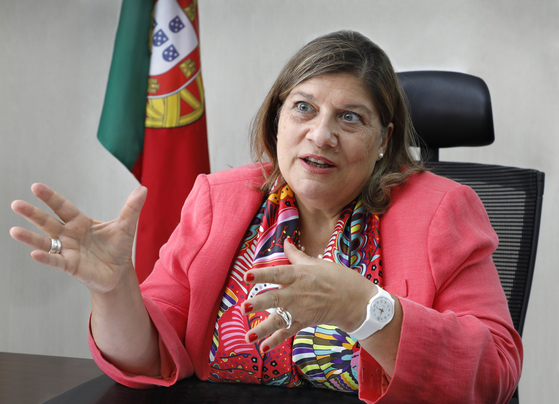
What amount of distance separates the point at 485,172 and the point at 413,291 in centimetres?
59

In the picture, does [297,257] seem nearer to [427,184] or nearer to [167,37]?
[427,184]

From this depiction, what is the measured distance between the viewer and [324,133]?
1.05 metres

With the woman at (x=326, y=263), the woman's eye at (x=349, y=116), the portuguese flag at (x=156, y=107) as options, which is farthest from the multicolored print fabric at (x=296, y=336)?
the portuguese flag at (x=156, y=107)

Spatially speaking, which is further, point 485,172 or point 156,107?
point 156,107

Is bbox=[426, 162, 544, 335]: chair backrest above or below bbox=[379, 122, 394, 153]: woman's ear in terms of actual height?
below

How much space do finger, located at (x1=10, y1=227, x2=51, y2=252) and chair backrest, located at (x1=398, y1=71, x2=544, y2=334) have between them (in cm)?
105

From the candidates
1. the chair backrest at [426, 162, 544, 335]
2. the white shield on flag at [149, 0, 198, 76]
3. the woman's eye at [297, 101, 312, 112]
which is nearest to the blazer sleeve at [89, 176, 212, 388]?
the woman's eye at [297, 101, 312, 112]

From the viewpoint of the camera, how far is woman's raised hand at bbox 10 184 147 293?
2.59 feet

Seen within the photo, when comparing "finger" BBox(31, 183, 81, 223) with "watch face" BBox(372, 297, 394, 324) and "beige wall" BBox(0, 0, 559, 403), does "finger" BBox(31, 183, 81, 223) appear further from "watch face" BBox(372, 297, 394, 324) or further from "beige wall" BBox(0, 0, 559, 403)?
"beige wall" BBox(0, 0, 559, 403)

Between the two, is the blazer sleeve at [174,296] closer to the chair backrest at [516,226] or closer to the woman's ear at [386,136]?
the woman's ear at [386,136]

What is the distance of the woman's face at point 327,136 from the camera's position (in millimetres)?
1079

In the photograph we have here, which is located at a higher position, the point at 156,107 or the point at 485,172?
the point at 156,107

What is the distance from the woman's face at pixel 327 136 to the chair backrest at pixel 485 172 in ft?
1.16

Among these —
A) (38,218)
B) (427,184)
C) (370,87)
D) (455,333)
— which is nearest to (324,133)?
(370,87)
